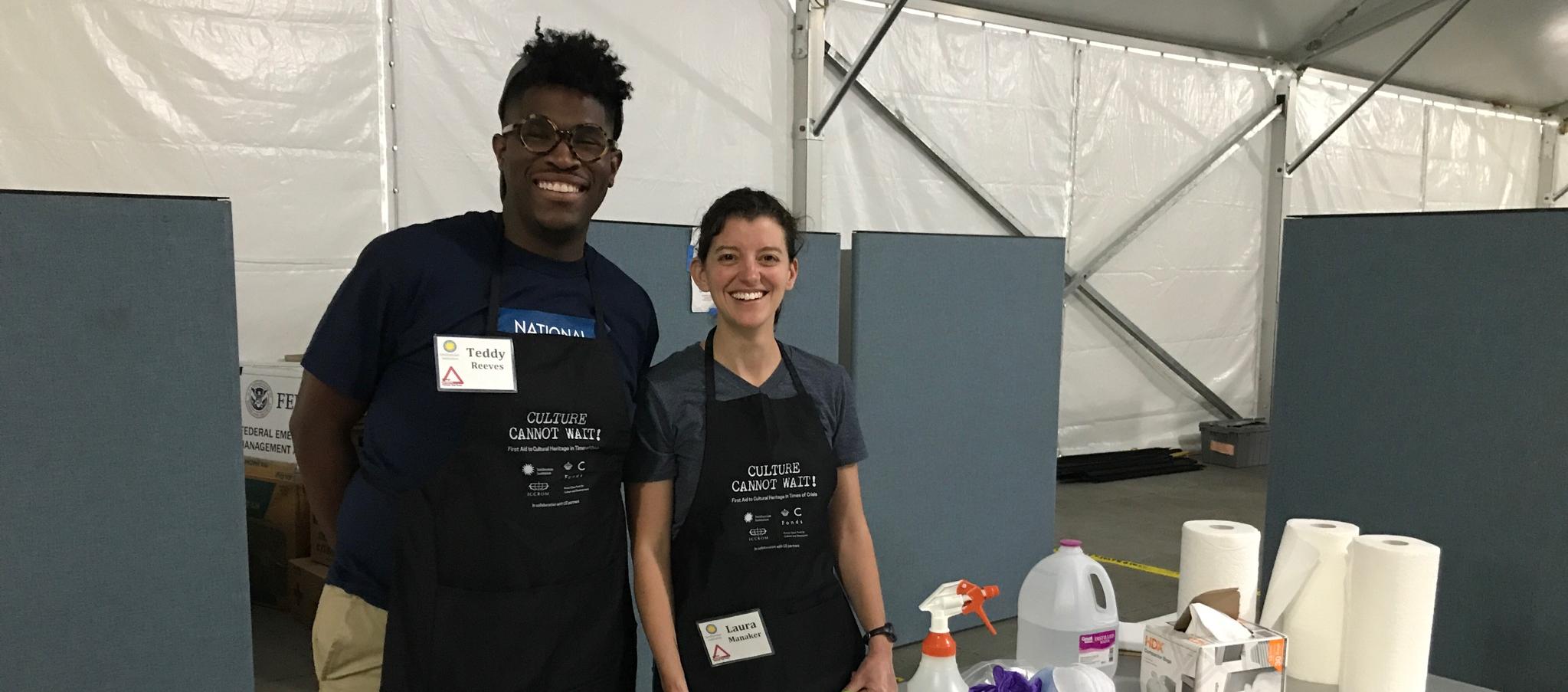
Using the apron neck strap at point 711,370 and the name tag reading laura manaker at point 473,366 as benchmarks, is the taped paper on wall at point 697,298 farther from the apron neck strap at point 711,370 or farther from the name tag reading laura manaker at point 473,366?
the name tag reading laura manaker at point 473,366

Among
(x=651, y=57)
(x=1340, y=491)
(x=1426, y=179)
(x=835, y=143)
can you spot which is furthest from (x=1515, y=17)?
(x=1340, y=491)

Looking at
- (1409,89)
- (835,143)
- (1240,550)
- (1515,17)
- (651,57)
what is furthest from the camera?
(1409,89)

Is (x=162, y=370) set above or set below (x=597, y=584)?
above

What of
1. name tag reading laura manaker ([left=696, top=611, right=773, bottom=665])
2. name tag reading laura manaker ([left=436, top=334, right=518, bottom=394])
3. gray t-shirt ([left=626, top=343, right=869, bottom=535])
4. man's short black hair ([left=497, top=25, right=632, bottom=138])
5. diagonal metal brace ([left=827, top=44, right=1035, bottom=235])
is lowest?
name tag reading laura manaker ([left=696, top=611, right=773, bottom=665])

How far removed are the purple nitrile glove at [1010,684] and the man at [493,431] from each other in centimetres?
54

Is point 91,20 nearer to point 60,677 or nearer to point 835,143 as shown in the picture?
point 60,677

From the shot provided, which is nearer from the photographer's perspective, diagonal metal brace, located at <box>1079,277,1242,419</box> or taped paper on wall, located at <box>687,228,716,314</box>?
taped paper on wall, located at <box>687,228,716,314</box>

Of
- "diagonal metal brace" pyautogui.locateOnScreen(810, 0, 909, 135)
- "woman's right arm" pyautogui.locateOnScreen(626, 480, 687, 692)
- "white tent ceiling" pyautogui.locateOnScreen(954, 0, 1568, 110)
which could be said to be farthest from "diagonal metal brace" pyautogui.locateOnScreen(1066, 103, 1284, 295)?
"woman's right arm" pyautogui.locateOnScreen(626, 480, 687, 692)

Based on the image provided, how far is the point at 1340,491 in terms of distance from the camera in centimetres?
192

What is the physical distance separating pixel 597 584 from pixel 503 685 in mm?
177

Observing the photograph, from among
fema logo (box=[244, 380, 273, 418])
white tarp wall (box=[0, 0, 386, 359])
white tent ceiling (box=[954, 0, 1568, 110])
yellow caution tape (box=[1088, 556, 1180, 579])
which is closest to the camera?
white tarp wall (box=[0, 0, 386, 359])

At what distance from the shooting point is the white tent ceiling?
5582 mm

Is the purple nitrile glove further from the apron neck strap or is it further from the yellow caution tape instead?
the yellow caution tape

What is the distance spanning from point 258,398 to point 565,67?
2533 mm
